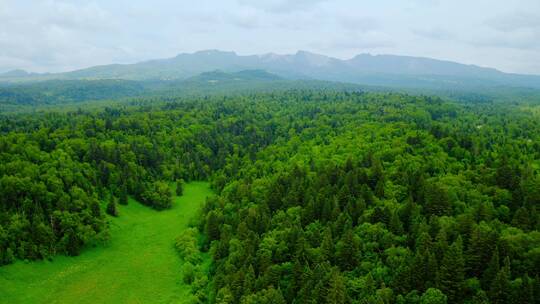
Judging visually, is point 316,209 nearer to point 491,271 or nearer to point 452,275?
point 452,275

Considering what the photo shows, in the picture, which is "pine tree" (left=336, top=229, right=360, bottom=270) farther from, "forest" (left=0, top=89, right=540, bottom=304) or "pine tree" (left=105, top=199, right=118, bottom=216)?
"pine tree" (left=105, top=199, right=118, bottom=216)

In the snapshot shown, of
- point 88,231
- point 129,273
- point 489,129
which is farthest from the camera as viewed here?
point 489,129

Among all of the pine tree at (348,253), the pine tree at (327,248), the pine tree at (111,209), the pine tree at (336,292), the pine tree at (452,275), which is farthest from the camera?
the pine tree at (111,209)

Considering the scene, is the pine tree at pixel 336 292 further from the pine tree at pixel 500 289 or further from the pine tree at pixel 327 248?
the pine tree at pixel 500 289

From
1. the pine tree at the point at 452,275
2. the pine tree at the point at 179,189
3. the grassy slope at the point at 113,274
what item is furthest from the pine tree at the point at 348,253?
the pine tree at the point at 179,189

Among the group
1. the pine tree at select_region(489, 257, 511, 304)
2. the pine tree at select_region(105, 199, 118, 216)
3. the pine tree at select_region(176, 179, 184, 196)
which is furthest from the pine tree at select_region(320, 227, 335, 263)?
the pine tree at select_region(176, 179, 184, 196)

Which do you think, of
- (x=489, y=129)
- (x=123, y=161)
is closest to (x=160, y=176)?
(x=123, y=161)

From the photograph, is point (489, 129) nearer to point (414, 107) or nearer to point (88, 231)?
point (414, 107)
